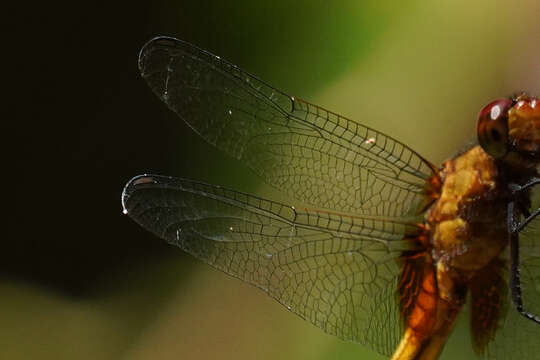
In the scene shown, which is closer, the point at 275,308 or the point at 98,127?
the point at 275,308

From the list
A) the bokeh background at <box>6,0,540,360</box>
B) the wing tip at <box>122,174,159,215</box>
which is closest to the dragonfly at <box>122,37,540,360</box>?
the wing tip at <box>122,174,159,215</box>

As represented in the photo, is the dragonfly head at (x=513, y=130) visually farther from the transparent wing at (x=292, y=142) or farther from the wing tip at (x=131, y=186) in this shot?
the wing tip at (x=131, y=186)

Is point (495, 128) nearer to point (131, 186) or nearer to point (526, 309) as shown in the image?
point (526, 309)

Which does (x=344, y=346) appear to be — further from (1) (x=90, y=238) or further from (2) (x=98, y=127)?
(2) (x=98, y=127)

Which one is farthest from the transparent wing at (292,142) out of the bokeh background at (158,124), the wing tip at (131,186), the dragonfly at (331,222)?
the bokeh background at (158,124)

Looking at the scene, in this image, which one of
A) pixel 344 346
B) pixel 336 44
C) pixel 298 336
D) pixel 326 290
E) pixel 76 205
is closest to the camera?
pixel 326 290

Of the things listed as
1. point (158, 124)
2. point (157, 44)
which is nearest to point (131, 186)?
point (157, 44)

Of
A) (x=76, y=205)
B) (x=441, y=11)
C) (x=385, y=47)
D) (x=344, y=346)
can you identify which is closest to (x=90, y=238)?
(x=76, y=205)
